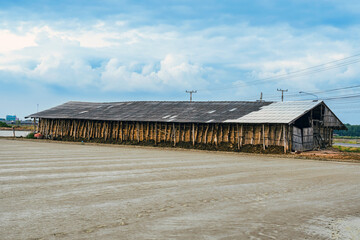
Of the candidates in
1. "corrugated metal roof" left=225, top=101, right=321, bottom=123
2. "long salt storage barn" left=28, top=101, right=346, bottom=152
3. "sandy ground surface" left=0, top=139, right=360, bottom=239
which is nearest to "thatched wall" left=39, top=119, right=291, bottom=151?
"long salt storage barn" left=28, top=101, right=346, bottom=152

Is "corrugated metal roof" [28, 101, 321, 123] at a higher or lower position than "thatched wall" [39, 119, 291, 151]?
higher

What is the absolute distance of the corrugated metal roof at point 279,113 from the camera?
106 ft

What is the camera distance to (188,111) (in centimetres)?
4097

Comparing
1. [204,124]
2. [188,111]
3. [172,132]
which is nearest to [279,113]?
[204,124]

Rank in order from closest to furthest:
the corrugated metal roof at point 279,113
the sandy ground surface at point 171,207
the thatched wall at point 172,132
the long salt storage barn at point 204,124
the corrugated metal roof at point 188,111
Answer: the sandy ground surface at point 171,207 < the corrugated metal roof at point 279,113 < the thatched wall at point 172,132 < the long salt storage barn at point 204,124 < the corrugated metal roof at point 188,111

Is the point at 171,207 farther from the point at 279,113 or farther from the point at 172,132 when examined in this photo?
the point at 172,132

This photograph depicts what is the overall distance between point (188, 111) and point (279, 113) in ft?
33.6

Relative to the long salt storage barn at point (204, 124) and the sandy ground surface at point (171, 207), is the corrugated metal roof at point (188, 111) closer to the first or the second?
the long salt storage barn at point (204, 124)

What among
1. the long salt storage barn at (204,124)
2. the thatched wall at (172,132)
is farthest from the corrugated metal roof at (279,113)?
the thatched wall at (172,132)

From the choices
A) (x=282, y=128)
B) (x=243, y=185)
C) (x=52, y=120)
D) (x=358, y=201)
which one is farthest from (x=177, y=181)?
(x=52, y=120)

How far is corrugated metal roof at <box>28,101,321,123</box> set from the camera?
1355 inches

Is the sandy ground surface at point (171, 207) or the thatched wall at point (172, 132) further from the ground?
the thatched wall at point (172, 132)

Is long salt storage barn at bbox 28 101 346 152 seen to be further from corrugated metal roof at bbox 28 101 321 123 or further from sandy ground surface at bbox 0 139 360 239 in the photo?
sandy ground surface at bbox 0 139 360 239

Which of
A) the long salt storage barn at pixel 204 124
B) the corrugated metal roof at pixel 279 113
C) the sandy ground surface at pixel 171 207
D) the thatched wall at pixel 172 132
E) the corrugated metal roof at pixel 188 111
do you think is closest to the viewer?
the sandy ground surface at pixel 171 207
